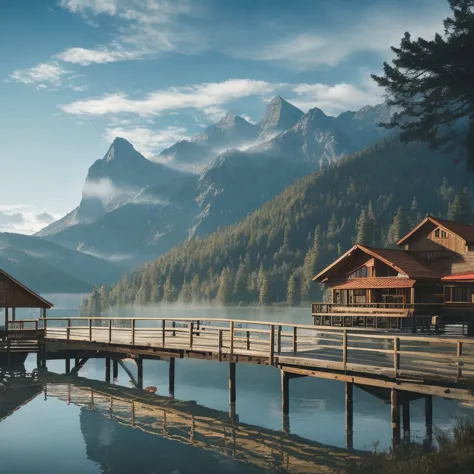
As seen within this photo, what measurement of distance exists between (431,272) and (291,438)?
1247 inches

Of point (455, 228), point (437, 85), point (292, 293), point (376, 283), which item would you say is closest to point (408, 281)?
point (376, 283)

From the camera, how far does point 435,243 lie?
193ft

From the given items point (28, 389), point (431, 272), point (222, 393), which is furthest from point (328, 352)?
point (431, 272)

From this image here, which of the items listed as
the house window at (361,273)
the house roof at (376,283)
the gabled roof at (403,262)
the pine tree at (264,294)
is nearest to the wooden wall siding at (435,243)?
the gabled roof at (403,262)

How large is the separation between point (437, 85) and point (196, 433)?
1859 cm

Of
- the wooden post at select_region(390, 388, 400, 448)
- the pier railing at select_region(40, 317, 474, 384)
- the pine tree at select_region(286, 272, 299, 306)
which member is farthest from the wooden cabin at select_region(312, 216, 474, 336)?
the pine tree at select_region(286, 272, 299, 306)

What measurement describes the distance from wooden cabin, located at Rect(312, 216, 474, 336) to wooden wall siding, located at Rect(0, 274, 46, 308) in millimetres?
21858

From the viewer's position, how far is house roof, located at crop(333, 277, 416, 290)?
55.0m

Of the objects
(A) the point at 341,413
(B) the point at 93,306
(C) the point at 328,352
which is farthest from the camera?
(B) the point at 93,306

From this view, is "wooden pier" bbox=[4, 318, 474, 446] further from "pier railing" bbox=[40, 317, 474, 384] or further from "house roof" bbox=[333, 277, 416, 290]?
"house roof" bbox=[333, 277, 416, 290]

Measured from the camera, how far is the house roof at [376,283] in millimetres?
55000

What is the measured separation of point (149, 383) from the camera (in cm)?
4519

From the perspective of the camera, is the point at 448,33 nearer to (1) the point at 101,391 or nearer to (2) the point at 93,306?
(1) the point at 101,391

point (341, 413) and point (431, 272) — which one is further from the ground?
point (431, 272)
